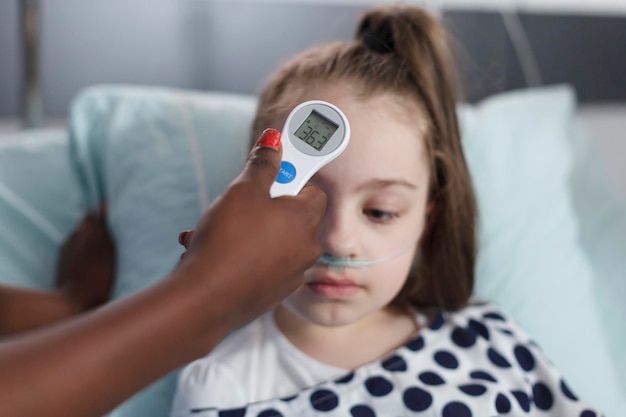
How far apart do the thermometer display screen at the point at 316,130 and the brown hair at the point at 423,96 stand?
169mm

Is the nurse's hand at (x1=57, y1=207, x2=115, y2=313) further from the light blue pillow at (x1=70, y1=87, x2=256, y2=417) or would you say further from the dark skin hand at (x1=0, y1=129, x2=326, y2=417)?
the dark skin hand at (x1=0, y1=129, x2=326, y2=417)

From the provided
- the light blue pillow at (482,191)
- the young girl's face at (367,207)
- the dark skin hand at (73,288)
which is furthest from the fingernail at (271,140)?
the dark skin hand at (73,288)

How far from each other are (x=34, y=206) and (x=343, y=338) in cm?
68

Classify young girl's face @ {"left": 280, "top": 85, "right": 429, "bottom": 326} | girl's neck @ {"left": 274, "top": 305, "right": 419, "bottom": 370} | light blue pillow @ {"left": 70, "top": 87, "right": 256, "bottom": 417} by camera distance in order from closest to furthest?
young girl's face @ {"left": 280, "top": 85, "right": 429, "bottom": 326} → girl's neck @ {"left": 274, "top": 305, "right": 419, "bottom": 370} → light blue pillow @ {"left": 70, "top": 87, "right": 256, "bottom": 417}

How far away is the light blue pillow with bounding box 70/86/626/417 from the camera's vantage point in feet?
3.97

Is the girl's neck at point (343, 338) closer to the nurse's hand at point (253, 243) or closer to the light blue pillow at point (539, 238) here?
the light blue pillow at point (539, 238)

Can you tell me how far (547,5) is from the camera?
204 centimetres

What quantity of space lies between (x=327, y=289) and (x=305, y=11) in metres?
1.26

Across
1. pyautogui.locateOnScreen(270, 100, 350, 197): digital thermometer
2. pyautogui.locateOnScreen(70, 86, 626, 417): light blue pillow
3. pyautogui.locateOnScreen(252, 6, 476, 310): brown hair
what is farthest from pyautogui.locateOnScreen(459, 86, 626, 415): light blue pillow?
pyautogui.locateOnScreen(270, 100, 350, 197): digital thermometer

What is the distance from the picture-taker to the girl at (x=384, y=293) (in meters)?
0.89

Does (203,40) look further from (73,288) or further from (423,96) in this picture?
(423,96)

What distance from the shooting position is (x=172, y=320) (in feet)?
1.72

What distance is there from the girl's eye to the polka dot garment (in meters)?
0.19

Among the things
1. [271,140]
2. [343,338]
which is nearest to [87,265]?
[343,338]
